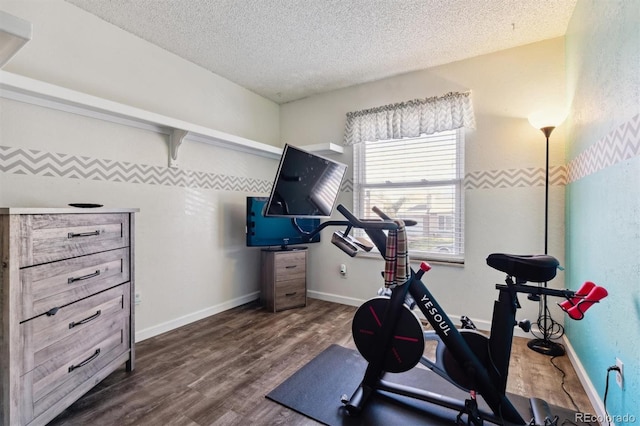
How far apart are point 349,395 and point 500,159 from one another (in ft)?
7.90

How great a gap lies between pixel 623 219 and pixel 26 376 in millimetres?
2839

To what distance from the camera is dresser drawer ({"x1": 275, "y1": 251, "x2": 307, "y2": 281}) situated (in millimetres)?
3354

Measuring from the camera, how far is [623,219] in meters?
1.40

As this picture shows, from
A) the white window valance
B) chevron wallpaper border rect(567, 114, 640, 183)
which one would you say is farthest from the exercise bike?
the white window valance

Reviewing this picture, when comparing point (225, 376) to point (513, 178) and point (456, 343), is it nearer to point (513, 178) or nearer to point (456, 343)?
point (456, 343)

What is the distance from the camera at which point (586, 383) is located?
187 cm

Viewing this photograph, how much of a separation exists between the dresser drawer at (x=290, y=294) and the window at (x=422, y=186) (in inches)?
44.9

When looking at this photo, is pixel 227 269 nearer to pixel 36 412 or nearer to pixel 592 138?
pixel 36 412

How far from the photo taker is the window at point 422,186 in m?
3.04

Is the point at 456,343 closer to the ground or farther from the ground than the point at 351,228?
closer to the ground

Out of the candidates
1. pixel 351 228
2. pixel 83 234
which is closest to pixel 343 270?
pixel 351 228

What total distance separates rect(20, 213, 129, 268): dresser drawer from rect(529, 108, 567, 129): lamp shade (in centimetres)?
320

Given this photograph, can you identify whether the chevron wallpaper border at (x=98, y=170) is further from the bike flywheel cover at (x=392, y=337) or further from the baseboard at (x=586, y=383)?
the baseboard at (x=586, y=383)

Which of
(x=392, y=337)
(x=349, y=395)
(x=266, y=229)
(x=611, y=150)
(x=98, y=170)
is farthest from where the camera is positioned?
(x=266, y=229)
